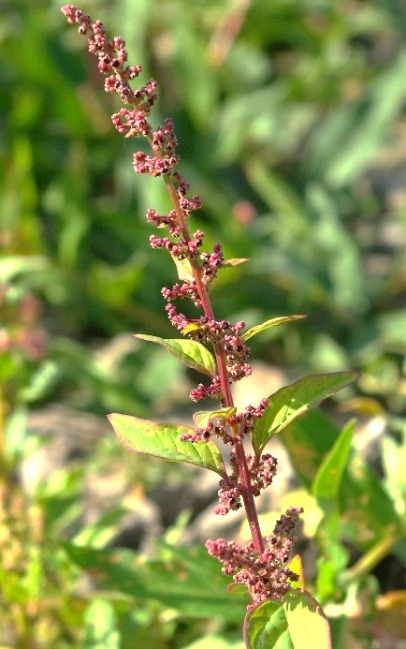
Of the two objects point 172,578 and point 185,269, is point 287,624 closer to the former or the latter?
point 185,269

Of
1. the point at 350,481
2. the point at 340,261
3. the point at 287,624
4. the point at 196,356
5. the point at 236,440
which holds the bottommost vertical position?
the point at 287,624

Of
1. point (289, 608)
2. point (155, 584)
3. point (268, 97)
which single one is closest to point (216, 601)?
point (155, 584)

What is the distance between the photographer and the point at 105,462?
2809mm

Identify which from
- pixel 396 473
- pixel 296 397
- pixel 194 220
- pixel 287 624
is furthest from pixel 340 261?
pixel 287 624

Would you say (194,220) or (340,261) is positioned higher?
(194,220)

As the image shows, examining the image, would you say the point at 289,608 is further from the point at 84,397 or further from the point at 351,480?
the point at 84,397

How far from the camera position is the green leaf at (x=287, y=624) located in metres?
1.27

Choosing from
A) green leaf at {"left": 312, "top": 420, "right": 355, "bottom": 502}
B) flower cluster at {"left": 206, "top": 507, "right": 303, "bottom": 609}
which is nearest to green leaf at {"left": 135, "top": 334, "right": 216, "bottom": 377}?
flower cluster at {"left": 206, "top": 507, "right": 303, "bottom": 609}

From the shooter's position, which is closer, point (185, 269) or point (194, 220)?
point (185, 269)

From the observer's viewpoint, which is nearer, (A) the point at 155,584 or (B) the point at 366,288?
(A) the point at 155,584

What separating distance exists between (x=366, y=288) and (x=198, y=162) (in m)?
0.83

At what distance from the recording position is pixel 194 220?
3445 mm

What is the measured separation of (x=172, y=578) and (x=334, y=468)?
1.18 ft

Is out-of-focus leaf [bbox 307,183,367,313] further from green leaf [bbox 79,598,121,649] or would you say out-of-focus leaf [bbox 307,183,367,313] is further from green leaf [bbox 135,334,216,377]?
green leaf [bbox 135,334,216,377]
